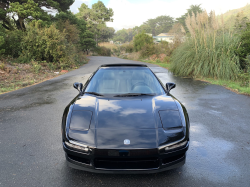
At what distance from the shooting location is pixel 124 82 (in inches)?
148

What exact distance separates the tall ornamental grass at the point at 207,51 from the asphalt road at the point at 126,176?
4.27 meters

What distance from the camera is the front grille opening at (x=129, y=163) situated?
2291 mm

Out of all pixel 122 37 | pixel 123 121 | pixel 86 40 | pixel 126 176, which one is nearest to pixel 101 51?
pixel 86 40

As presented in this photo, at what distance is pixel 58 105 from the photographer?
20.7ft

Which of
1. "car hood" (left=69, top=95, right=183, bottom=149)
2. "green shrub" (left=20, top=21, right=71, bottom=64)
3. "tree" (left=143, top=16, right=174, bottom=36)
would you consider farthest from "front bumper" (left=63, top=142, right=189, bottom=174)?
"tree" (left=143, top=16, right=174, bottom=36)

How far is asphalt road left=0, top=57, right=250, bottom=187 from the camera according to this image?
2549 millimetres

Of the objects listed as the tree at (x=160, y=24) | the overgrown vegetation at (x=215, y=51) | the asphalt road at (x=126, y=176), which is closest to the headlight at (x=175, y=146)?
the asphalt road at (x=126, y=176)

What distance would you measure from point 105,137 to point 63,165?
3.37 feet

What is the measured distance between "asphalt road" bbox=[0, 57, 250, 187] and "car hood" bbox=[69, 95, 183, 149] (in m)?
0.59

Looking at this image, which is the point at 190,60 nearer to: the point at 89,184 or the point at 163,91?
the point at 163,91

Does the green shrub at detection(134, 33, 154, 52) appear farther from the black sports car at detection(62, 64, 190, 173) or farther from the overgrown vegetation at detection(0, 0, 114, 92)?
the black sports car at detection(62, 64, 190, 173)

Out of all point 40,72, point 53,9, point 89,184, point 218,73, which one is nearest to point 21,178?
point 89,184

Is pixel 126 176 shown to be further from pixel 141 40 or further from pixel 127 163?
pixel 141 40

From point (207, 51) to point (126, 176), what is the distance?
9829mm
